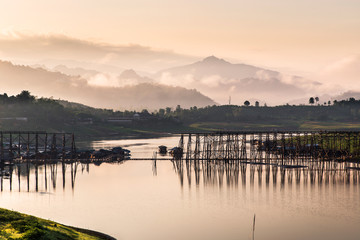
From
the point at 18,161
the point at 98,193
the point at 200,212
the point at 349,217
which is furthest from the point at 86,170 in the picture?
the point at 349,217

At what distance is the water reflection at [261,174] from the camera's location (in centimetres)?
7838

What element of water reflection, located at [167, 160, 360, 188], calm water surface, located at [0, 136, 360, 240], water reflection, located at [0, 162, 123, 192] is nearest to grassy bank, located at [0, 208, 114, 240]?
calm water surface, located at [0, 136, 360, 240]

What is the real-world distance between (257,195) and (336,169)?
32376 millimetres

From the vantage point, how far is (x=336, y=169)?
92.4m

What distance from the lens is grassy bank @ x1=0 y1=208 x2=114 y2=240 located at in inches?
1364

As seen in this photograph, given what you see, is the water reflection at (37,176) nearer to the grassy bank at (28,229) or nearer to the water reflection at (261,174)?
the water reflection at (261,174)

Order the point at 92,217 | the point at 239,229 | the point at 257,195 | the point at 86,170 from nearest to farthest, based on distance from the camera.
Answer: the point at 239,229 → the point at 92,217 → the point at 257,195 → the point at 86,170

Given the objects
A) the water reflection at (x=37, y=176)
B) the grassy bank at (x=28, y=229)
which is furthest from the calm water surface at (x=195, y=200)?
the grassy bank at (x=28, y=229)

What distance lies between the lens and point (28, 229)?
118ft

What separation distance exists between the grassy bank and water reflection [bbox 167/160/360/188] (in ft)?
132

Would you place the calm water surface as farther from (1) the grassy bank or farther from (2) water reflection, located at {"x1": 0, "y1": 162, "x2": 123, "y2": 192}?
(1) the grassy bank

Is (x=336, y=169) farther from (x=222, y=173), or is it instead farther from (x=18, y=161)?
(x=18, y=161)

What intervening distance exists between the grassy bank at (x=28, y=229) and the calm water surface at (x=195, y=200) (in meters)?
8.19

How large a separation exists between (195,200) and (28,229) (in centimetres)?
3249
